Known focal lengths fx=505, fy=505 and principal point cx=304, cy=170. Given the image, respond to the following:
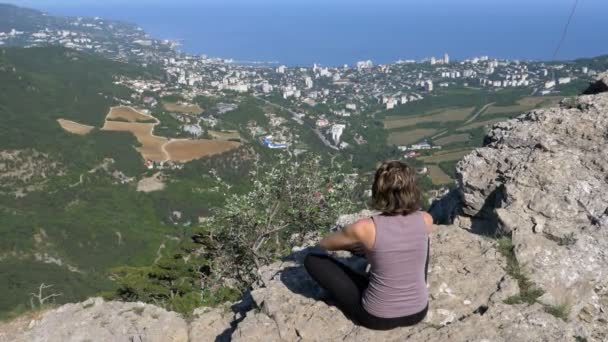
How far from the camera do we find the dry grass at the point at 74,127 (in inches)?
2963

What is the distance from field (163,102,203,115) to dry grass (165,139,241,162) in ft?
75.1

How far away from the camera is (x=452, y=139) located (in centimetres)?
7644

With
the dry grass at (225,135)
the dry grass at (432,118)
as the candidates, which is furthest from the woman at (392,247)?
the dry grass at (432,118)

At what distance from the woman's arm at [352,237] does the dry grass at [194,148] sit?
66026mm

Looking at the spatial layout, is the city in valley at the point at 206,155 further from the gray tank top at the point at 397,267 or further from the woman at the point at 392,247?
the gray tank top at the point at 397,267

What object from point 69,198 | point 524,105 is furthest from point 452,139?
point 69,198

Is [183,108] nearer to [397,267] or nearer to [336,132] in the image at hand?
[336,132]

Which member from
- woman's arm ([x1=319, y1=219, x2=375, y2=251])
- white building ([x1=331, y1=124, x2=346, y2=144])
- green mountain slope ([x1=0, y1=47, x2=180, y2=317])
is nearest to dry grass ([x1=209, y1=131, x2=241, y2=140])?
green mountain slope ([x1=0, y1=47, x2=180, y2=317])

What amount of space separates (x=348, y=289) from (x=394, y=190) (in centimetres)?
104

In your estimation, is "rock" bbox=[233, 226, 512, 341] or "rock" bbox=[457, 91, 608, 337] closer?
"rock" bbox=[233, 226, 512, 341]

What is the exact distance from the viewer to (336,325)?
4480mm

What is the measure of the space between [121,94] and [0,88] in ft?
72.3

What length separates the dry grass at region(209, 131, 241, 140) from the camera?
80000 mm

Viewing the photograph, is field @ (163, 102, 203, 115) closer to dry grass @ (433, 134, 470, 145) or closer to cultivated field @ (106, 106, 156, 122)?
cultivated field @ (106, 106, 156, 122)
